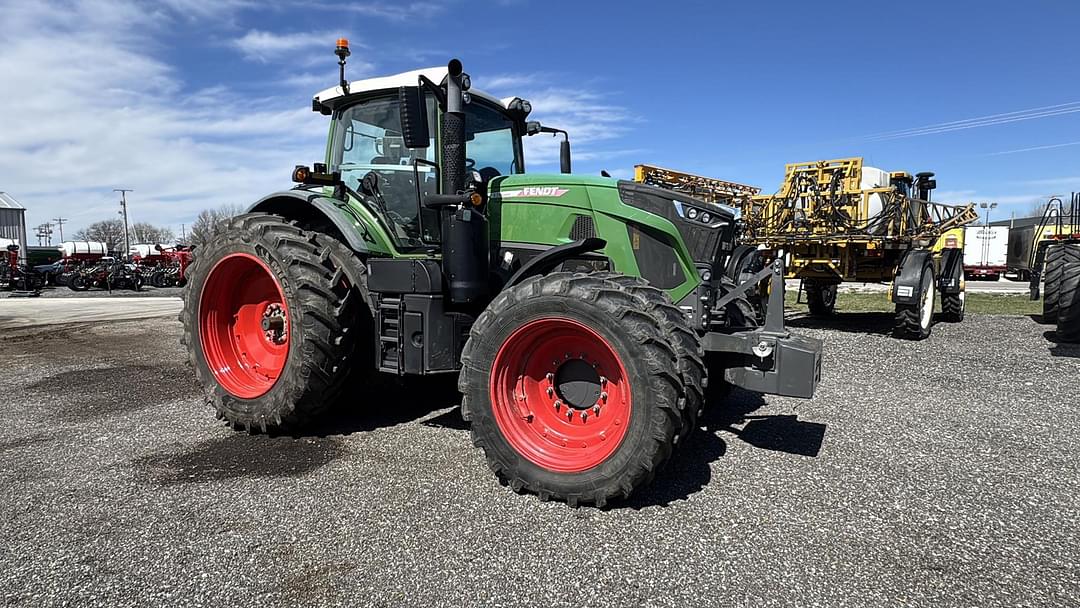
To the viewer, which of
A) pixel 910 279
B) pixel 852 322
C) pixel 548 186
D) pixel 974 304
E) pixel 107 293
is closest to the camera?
pixel 548 186

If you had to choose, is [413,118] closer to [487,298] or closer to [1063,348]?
[487,298]

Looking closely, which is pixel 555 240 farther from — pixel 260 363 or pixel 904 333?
pixel 904 333

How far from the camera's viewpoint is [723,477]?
384cm

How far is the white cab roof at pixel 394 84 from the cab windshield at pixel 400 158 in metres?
0.08

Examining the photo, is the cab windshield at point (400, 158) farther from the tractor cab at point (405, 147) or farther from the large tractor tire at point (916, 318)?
the large tractor tire at point (916, 318)

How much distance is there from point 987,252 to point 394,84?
112 feet

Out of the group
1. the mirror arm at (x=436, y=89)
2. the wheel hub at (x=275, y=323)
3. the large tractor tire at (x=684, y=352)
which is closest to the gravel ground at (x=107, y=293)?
the wheel hub at (x=275, y=323)

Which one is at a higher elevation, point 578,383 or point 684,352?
point 684,352

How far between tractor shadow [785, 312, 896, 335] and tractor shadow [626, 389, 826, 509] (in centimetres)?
587

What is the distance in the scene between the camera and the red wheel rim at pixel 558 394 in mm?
3496

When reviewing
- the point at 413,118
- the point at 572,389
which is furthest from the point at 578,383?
the point at 413,118

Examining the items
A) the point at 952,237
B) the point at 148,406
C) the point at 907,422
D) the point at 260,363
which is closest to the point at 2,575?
the point at 260,363

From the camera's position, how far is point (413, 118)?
3877mm

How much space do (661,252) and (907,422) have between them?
265cm
